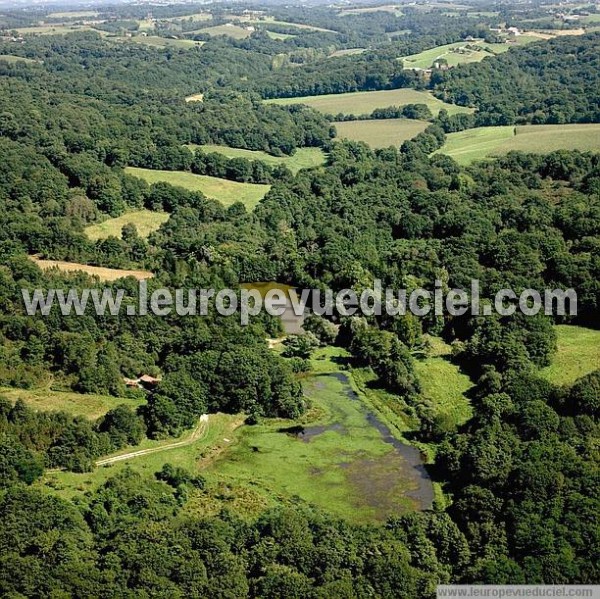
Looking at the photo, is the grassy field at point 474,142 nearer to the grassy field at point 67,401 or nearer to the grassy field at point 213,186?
the grassy field at point 213,186

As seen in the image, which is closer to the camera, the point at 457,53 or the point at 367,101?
the point at 367,101

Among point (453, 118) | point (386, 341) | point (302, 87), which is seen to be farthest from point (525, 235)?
point (302, 87)

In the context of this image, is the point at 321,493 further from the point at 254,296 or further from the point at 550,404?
the point at 254,296

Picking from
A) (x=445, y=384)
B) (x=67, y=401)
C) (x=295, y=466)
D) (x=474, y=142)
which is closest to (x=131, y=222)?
(x=67, y=401)

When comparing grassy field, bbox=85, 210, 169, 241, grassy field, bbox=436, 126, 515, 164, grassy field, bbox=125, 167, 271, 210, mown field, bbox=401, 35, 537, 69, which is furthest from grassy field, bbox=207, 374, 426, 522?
mown field, bbox=401, 35, 537, 69

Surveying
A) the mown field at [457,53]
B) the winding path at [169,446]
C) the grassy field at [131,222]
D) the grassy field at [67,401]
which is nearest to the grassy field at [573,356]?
the winding path at [169,446]

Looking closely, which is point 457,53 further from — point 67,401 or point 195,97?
point 67,401

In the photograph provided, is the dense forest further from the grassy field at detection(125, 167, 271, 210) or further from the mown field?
the mown field
